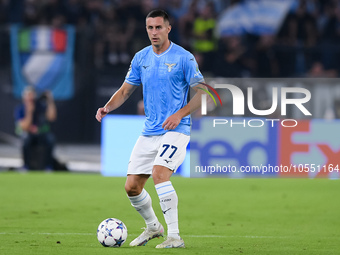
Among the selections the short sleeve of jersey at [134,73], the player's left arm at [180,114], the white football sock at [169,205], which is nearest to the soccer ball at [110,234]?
the white football sock at [169,205]

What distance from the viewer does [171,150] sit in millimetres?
7391

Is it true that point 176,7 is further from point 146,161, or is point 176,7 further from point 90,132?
point 146,161

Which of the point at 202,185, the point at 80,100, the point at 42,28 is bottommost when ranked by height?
the point at 202,185

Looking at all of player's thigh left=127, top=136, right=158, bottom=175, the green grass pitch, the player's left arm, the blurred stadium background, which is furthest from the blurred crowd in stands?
the player's left arm

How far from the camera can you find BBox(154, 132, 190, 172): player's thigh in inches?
290

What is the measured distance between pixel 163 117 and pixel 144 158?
428 millimetres

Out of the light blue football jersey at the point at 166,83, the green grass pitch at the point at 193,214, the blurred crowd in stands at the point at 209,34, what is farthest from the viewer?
the blurred crowd in stands at the point at 209,34

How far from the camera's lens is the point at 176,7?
71.2 ft

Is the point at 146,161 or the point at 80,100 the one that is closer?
the point at 146,161

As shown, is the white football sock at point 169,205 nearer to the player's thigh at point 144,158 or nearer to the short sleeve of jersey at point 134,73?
the player's thigh at point 144,158

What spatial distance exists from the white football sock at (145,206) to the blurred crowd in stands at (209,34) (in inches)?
438

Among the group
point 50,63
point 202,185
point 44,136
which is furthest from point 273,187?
point 50,63

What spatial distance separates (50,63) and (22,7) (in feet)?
9.50

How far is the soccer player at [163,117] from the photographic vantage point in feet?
24.1
